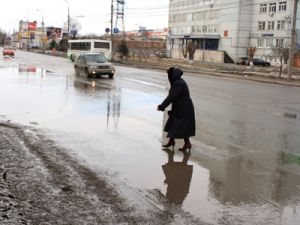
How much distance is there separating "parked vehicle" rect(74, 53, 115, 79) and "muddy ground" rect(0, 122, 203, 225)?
2132 centimetres

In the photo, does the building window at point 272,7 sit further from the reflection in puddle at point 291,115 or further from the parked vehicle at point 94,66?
the reflection in puddle at point 291,115

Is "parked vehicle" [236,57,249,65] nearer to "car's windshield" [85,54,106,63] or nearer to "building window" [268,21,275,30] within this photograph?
"building window" [268,21,275,30]

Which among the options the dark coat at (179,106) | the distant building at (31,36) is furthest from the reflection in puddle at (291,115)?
the distant building at (31,36)

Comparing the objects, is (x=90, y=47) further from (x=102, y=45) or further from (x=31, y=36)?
(x=31, y=36)

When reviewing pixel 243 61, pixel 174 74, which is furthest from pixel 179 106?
pixel 243 61

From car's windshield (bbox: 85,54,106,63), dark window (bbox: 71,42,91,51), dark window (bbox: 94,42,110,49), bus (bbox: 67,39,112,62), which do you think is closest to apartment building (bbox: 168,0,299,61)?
dark window (bbox: 94,42,110,49)

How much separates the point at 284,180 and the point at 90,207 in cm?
310

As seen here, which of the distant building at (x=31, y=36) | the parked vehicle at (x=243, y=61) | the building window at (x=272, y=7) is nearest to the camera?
the parked vehicle at (x=243, y=61)

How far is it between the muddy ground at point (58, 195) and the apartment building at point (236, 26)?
69532 mm

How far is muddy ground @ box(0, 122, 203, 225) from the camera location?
5613 mm

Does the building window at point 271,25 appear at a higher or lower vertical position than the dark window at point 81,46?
higher

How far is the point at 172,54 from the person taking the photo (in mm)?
110000

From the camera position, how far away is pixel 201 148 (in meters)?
9.79

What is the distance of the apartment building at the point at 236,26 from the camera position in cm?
8569
